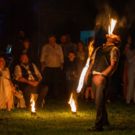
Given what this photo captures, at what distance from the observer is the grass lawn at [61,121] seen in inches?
506

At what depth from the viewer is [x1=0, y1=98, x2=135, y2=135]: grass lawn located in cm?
1284

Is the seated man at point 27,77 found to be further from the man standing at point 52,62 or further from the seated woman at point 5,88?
the man standing at point 52,62

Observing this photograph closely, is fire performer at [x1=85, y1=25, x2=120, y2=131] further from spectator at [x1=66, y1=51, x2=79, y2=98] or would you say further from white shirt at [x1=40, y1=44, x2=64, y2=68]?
white shirt at [x1=40, y1=44, x2=64, y2=68]

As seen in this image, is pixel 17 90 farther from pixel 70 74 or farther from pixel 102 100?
pixel 102 100

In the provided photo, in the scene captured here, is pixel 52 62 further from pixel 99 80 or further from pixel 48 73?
pixel 99 80

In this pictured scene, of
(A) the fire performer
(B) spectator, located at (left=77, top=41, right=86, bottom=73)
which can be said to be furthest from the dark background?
(A) the fire performer

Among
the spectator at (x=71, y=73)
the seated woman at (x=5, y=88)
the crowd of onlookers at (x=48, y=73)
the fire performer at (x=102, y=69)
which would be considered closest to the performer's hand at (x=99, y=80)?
the fire performer at (x=102, y=69)

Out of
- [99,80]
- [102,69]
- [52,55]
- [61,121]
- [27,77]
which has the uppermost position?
[52,55]

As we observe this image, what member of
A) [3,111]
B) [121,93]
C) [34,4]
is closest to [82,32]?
[34,4]

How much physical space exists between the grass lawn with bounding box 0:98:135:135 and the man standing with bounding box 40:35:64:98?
0.83 meters

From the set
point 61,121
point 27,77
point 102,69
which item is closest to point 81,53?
point 27,77

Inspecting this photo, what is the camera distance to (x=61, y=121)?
47.3ft

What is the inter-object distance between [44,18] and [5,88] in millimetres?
7110

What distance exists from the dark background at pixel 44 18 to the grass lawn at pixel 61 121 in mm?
6131
